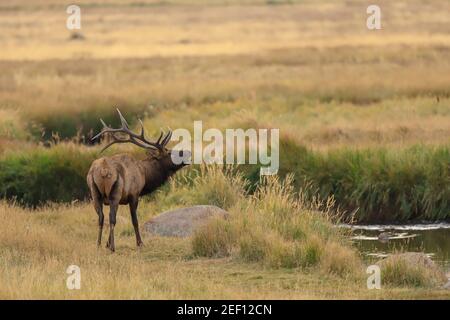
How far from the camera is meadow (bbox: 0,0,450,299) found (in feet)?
44.5

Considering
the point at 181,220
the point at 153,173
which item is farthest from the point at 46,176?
the point at 153,173

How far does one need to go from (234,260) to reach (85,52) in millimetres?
39252

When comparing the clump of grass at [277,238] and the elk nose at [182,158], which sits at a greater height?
the elk nose at [182,158]

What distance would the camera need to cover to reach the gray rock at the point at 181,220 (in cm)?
1630

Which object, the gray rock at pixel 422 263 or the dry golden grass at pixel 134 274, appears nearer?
the dry golden grass at pixel 134 274

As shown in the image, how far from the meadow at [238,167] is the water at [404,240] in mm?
522

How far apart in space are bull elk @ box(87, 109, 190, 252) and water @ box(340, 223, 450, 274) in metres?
2.91

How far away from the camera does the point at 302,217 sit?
15867mm
